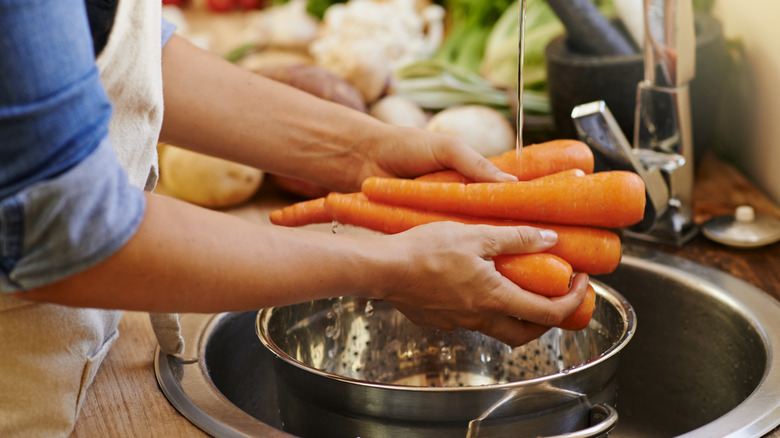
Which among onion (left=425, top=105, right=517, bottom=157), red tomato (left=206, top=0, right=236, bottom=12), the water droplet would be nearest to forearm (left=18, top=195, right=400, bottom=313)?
the water droplet

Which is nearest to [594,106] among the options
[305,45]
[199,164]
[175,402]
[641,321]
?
[641,321]

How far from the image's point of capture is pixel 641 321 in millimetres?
1132

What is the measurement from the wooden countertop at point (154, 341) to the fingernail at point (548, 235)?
29 centimetres

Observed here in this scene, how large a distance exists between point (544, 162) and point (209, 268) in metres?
0.51

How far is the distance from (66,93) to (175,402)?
41 cm

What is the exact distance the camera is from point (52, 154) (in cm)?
54

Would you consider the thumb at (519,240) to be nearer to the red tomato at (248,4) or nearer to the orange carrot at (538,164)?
the orange carrot at (538,164)

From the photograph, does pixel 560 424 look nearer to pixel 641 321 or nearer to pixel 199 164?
pixel 641 321

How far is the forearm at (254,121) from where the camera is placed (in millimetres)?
960

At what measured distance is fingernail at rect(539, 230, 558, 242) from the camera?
0.85m

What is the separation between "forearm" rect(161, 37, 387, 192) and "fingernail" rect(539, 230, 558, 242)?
0.28 meters

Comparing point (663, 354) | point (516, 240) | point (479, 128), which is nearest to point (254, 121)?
point (516, 240)

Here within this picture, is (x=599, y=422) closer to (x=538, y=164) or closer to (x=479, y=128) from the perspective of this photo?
(x=538, y=164)

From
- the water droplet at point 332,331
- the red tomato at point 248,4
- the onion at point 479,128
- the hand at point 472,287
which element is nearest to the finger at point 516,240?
the hand at point 472,287
